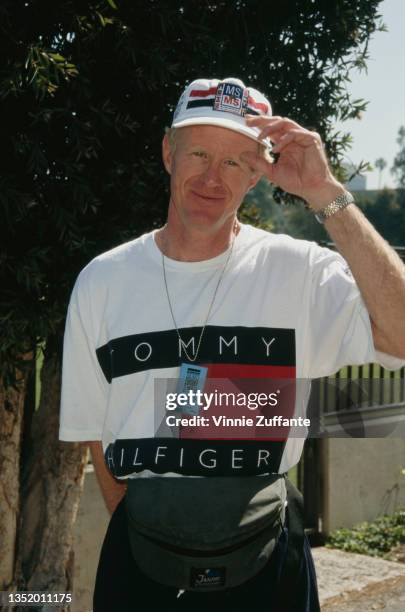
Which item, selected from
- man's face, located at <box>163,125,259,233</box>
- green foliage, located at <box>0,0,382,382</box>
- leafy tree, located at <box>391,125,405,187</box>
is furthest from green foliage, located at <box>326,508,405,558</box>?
leafy tree, located at <box>391,125,405,187</box>

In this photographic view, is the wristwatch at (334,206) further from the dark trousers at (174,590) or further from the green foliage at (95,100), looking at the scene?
the green foliage at (95,100)

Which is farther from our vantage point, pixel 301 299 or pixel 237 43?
pixel 237 43

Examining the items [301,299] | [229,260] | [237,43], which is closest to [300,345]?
[301,299]

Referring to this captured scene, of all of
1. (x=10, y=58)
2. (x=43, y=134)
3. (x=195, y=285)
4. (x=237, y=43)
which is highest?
(x=237, y=43)

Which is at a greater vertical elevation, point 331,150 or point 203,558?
point 331,150

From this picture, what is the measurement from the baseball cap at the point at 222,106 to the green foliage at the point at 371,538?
4658 mm

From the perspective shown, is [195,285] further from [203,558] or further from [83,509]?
[83,509]

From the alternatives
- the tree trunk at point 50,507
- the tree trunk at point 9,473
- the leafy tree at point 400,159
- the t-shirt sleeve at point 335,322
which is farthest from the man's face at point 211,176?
the leafy tree at point 400,159

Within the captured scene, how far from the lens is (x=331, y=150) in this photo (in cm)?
463

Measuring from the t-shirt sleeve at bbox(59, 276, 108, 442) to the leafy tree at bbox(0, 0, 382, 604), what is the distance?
0.76 meters

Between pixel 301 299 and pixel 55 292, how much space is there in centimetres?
145

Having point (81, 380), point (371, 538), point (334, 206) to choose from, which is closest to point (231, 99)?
point (334, 206)

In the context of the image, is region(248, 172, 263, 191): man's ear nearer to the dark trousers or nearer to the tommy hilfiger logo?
the tommy hilfiger logo

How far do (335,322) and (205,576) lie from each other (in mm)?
764
